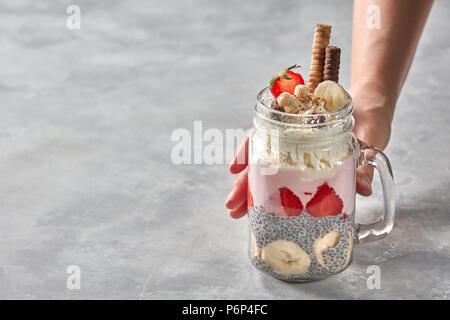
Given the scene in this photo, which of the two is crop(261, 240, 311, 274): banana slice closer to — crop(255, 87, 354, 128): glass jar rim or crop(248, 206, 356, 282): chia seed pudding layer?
crop(248, 206, 356, 282): chia seed pudding layer

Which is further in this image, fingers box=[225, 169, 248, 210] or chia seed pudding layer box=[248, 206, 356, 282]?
fingers box=[225, 169, 248, 210]

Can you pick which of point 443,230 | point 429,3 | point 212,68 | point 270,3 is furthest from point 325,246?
point 270,3

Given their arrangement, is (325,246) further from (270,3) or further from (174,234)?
(270,3)

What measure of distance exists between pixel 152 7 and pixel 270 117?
3.81 feet

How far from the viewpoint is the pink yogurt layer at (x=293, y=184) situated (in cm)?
89

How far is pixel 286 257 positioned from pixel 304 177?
0.12 meters

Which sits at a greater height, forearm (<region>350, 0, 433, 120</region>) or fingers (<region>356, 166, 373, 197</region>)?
forearm (<region>350, 0, 433, 120</region>)

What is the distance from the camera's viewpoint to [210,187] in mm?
1198

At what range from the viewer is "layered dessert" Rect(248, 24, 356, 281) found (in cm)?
88
